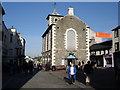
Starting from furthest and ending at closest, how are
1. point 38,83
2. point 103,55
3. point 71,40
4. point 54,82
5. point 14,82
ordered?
point 103,55
point 71,40
point 14,82
point 54,82
point 38,83

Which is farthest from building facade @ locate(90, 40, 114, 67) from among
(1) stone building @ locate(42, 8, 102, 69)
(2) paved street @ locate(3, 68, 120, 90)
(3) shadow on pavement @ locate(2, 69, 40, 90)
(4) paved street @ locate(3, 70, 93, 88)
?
(3) shadow on pavement @ locate(2, 69, 40, 90)

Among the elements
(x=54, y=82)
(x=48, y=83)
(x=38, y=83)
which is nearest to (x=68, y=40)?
(x=54, y=82)

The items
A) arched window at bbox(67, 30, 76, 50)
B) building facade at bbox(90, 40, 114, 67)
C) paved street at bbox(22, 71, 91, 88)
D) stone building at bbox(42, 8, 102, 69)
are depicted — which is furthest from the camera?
building facade at bbox(90, 40, 114, 67)

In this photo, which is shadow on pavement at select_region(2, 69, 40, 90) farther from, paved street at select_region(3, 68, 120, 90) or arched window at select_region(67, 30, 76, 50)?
arched window at select_region(67, 30, 76, 50)

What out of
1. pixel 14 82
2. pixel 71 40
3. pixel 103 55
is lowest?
pixel 14 82

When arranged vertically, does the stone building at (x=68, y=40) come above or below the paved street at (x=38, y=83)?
above

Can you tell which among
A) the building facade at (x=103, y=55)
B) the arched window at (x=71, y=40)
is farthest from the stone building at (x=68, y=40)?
the building facade at (x=103, y=55)

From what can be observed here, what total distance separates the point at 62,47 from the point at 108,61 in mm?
13240

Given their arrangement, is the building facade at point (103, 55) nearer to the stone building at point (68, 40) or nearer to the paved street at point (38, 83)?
the stone building at point (68, 40)

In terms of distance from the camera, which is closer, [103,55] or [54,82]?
[54,82]

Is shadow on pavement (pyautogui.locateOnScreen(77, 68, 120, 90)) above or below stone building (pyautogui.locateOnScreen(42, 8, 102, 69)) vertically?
below

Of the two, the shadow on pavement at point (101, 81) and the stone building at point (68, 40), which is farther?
the stone building at point (68, 40)

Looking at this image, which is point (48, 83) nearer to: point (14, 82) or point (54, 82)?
point (54, 82)

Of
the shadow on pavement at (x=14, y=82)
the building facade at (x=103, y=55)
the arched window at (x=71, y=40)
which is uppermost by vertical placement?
the arched window at (x=71, y=40)
